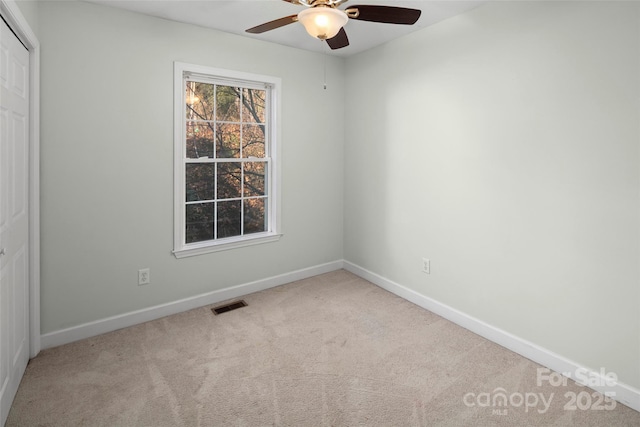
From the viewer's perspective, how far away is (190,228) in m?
3.29

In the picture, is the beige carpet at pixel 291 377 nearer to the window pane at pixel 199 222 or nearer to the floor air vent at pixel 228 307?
the floor air vent at pixel 228 307

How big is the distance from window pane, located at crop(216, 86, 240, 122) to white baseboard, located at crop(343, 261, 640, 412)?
2199 millimetres

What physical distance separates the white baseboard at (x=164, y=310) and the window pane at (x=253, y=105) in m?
1.63

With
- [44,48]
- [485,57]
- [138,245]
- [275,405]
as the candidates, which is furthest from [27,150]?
[485,57]

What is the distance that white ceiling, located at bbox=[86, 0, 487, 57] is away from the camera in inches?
102

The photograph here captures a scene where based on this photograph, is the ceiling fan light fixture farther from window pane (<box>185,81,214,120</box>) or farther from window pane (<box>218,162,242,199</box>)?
window pane (<box>218,162,242,199</box>)

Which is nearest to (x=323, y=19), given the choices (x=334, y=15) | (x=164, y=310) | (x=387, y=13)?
(x=334, y=15)

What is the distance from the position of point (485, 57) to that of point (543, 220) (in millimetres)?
1252

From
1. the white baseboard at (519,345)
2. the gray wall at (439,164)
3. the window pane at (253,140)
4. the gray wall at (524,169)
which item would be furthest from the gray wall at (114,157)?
the white baseboard at (519,345)

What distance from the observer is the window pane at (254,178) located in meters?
3.60

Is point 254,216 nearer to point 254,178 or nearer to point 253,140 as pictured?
point 254,178

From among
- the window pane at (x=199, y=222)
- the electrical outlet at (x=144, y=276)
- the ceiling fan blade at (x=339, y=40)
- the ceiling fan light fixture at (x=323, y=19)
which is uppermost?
the ceiling fan blade at (x=339, y=40)

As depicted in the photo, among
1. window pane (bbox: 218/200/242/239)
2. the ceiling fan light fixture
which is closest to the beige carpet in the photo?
window pane (bbox: 218/200/242/239)

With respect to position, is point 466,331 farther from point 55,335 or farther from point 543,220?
point 55,335
